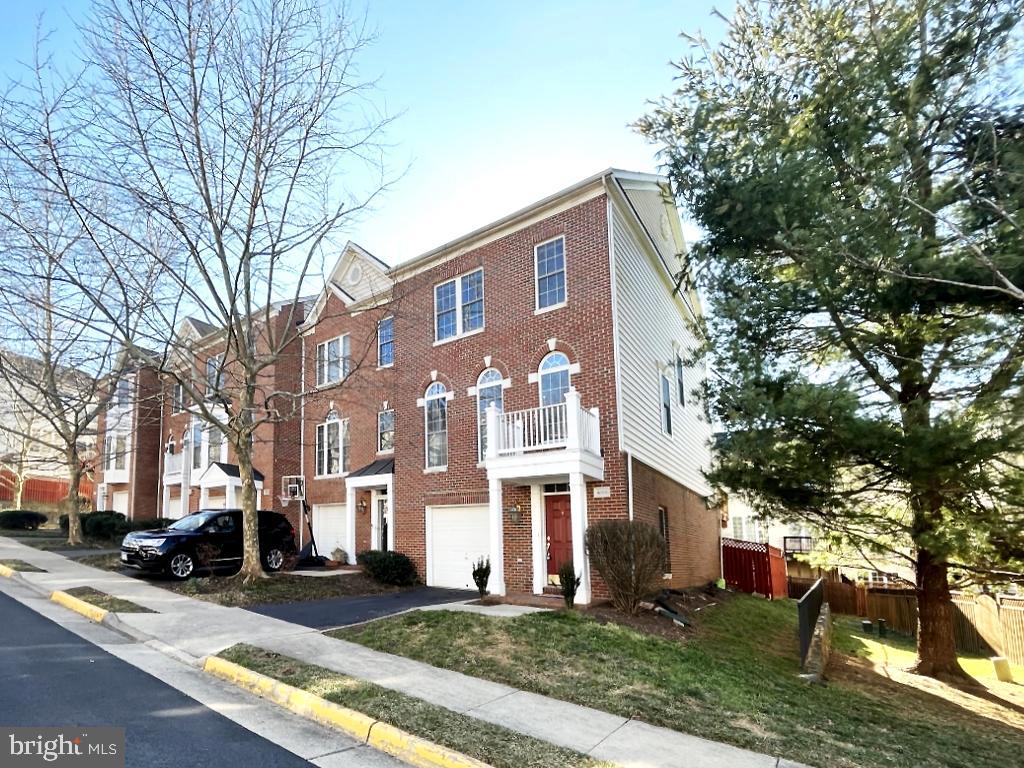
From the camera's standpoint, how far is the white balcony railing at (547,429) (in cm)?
1273

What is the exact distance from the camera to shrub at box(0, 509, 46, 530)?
28.4 metres

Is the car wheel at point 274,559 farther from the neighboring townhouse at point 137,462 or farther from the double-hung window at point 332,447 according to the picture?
the neighboring townhouse at point 137,462

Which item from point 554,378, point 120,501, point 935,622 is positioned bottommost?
point 935,622

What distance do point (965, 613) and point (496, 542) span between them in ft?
45.8

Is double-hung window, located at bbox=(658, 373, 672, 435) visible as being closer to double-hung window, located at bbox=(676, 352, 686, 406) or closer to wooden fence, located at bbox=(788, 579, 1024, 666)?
double-hung window, located at bbox=(676, 352, 686, 406)

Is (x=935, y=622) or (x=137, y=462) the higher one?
(x=137, y=462)

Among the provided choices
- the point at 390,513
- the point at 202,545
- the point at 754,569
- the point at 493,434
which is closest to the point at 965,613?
the point at 754,569

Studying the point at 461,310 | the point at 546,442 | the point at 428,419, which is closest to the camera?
the point at 546,442

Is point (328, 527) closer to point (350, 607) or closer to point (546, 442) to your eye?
point (350, 607)

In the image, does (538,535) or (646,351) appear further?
(646,351)

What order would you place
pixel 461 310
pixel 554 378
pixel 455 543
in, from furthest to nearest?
pixel 461 310
pixel 455 543
pixel 554 378

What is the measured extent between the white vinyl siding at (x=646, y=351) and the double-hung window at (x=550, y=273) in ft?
4.47

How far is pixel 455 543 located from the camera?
1636cm

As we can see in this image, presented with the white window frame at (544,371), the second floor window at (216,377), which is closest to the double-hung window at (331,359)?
the second floor window at (216,377)
